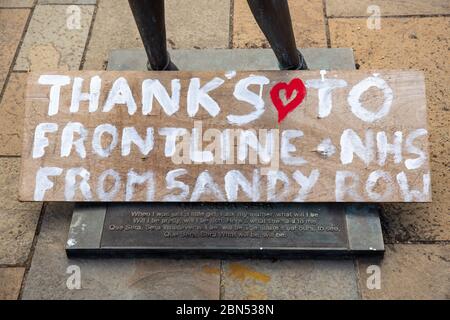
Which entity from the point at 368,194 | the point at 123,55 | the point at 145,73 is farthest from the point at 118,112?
the point at 368,194

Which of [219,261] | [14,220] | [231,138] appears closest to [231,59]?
[231,138]

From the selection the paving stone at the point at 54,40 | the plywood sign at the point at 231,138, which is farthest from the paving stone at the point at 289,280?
the paving stone at the point at 54,40

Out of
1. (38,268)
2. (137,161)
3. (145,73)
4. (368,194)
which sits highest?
(145,73)

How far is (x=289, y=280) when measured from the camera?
2721mm

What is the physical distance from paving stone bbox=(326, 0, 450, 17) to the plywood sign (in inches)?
36.9

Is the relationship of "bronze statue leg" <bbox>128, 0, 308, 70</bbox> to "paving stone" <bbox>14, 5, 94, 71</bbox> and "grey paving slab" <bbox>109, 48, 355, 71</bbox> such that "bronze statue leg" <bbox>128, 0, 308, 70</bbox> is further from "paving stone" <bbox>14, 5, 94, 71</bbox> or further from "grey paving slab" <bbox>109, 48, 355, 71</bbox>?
"paving stone" <bbox>14, 5, 94, 71</bbox>

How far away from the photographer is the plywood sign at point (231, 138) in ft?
9.14

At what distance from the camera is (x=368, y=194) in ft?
9.04

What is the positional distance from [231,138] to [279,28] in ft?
2.01

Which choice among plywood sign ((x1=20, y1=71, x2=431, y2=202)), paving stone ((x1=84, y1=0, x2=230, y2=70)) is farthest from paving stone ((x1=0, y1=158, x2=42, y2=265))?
paving stone ((x1=84, y1=0, x2=230, y2=70))

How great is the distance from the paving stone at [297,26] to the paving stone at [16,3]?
147 cm

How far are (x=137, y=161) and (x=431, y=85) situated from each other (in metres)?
1.82

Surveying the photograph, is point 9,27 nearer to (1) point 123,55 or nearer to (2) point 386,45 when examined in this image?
(1) point 123,55

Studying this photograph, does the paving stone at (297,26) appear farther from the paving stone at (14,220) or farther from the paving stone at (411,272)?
the paving stone at (14,220)
